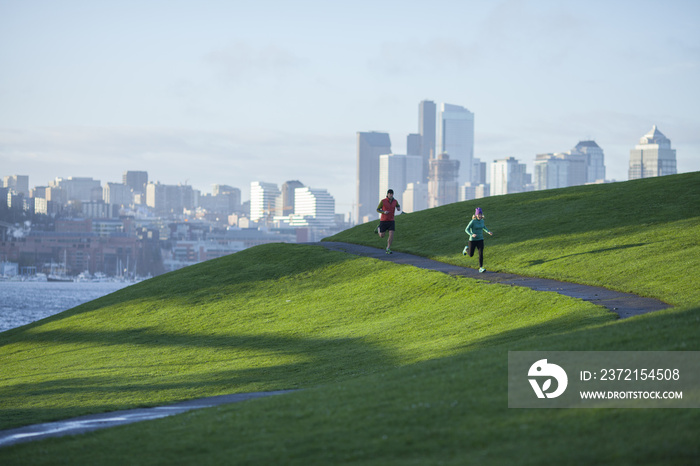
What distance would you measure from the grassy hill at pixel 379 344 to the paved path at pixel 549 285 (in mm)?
747

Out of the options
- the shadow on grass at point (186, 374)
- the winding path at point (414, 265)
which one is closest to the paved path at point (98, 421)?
the winding path at point (414, 265)

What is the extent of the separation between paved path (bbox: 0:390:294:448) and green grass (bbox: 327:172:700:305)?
42.0 feet

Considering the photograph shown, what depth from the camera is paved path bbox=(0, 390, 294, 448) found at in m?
13.5

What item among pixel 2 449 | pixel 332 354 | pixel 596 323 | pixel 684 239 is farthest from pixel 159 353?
pixel 684 239

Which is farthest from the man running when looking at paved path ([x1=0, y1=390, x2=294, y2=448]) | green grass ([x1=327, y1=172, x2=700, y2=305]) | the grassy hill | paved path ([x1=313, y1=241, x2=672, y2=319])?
paved path ([x1=0, y1=390, x2=294, y2=448])

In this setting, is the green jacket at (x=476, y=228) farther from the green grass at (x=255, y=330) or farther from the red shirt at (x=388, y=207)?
the red shirt at (x=388, y=207)

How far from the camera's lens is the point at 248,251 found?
138ft

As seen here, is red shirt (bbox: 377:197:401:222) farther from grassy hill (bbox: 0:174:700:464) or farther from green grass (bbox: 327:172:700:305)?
green grass (bbox: 327:172:700:305)

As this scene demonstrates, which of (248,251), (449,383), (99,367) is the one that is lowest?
(99,367)

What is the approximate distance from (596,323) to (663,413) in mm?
7879

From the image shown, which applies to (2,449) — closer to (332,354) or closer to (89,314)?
(332,354)

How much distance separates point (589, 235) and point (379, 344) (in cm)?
1500

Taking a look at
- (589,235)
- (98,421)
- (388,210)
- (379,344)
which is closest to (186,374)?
(379,344)

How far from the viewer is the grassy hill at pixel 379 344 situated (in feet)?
32.3
